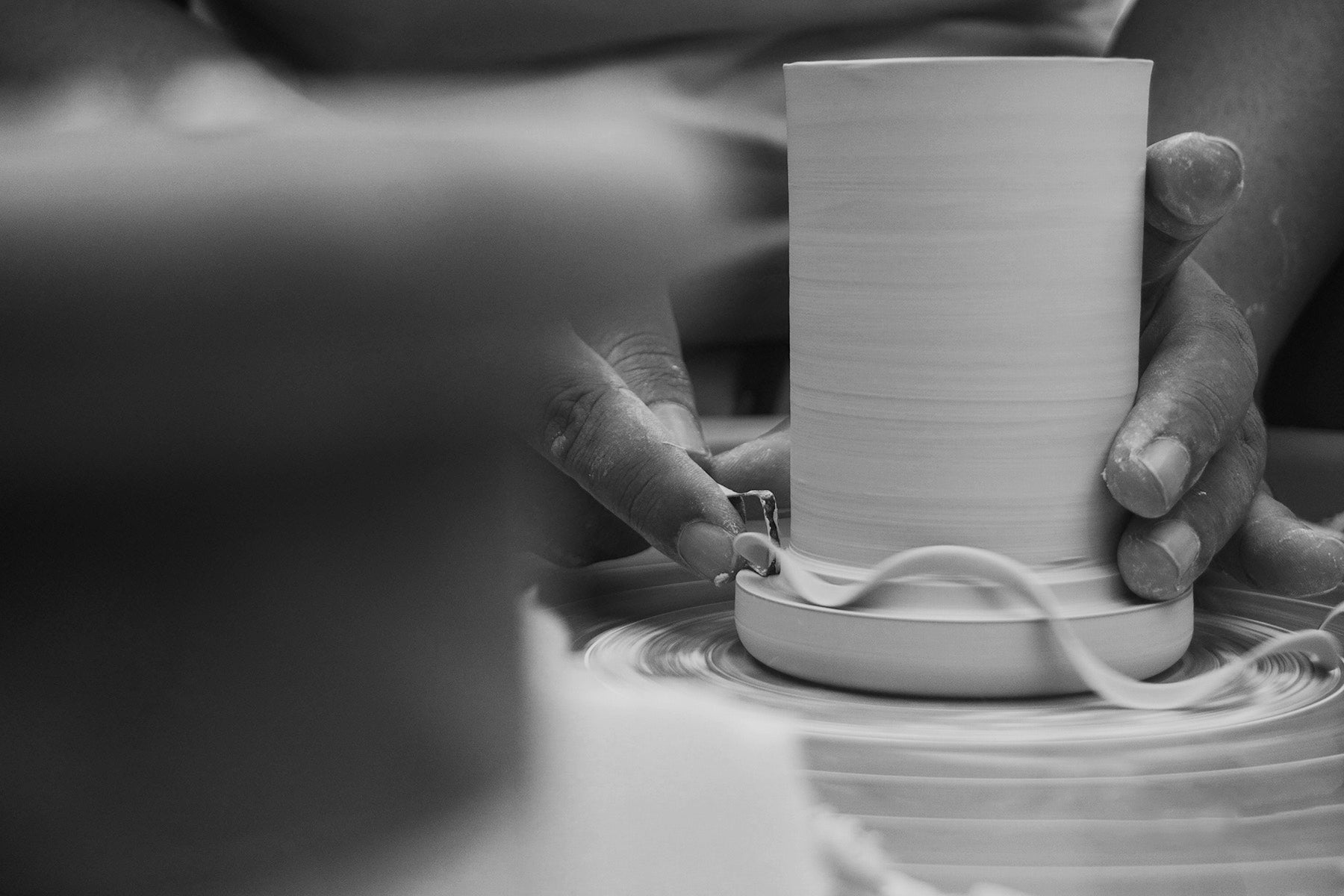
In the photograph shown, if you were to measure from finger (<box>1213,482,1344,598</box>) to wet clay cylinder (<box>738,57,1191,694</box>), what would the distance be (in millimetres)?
148

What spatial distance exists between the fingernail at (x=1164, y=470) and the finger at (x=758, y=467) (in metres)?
0.31

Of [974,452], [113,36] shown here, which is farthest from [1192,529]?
[113,36]

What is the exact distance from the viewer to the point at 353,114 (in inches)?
18.4

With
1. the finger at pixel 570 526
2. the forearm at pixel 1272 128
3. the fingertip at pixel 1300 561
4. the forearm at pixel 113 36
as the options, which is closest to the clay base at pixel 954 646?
the fingertip at pixel 1300 561

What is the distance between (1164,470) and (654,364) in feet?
1.52

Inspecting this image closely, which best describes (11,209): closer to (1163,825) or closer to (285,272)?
(285,272)

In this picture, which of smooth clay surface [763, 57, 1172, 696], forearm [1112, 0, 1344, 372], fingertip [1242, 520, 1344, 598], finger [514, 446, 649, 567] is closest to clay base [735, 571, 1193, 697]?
smooth clay surface [763, 57, 1172, 696]

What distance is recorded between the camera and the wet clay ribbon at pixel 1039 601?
772 mm

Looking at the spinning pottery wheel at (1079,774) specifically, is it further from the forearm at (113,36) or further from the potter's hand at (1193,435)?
the forearm at (113,36)

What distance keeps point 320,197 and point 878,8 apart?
43.1 inches

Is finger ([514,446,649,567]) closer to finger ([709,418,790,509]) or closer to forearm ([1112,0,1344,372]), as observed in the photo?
finger ([709,418,790,509])

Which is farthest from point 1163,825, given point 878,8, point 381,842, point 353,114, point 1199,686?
point 878,8

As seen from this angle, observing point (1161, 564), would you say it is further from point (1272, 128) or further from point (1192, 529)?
point (1272, 128)

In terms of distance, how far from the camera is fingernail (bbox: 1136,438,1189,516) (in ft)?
2.62
